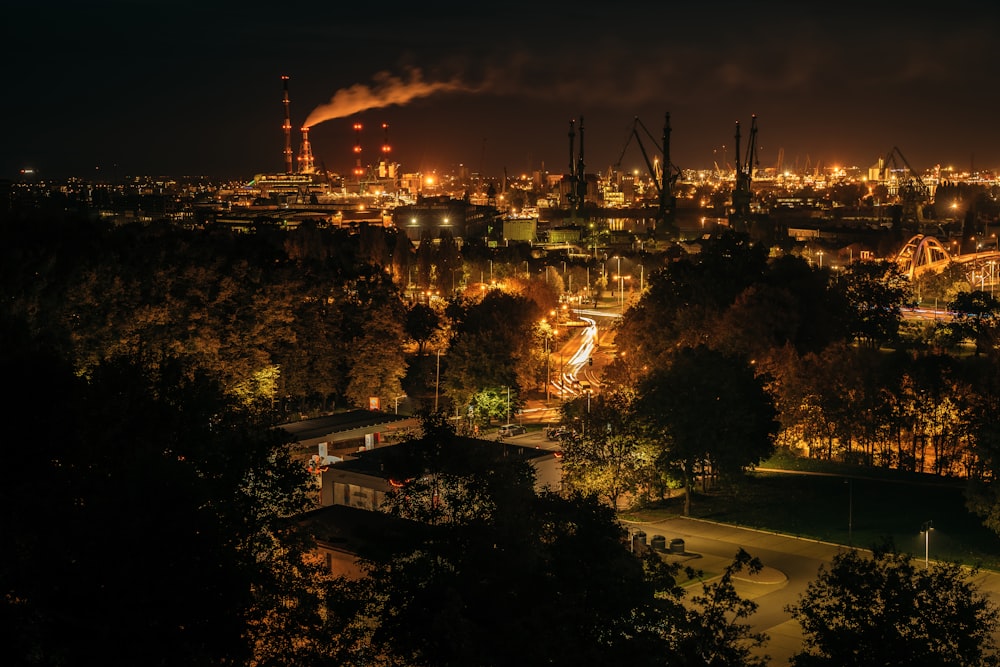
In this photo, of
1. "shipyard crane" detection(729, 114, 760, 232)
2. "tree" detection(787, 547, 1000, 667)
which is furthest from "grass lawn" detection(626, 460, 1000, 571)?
"shipyard crane" detection(729, 114, 760, 232)

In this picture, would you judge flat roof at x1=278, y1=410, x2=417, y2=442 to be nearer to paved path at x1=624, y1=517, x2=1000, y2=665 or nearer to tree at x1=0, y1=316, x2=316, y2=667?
paved path at x1=624, y1=517, x2=1000, y2=665

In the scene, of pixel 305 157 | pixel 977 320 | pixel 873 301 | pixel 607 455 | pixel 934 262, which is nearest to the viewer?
pixel 607 455

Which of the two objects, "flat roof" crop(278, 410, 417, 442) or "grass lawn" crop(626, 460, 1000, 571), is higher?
"flat roof" crop(278, 410, 417, 442)

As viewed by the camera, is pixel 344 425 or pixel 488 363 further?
pixel 488 363

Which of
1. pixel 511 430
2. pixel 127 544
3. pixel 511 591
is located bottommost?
pixel 511 430

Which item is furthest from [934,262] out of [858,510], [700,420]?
[700,420]

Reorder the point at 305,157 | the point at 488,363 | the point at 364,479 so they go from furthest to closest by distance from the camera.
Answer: the point at 305,157 → the point at 488,363 → the point at 364,479

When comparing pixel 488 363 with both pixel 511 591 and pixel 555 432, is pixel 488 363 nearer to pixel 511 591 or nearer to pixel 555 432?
pixel 555 432
